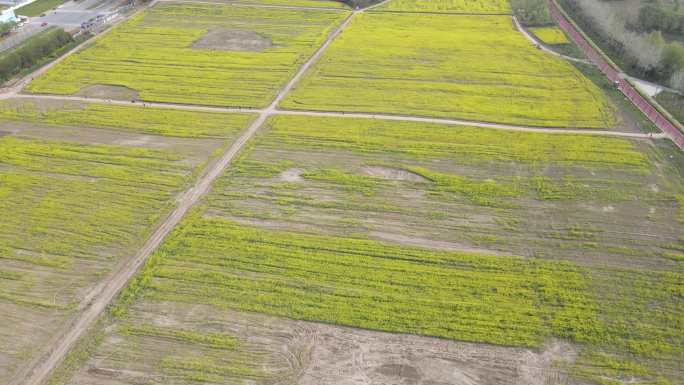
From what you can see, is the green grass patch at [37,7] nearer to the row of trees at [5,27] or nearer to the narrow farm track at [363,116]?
the row of trees at [5,27]

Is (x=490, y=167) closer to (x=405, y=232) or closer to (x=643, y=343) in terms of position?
(x=405, y=232)

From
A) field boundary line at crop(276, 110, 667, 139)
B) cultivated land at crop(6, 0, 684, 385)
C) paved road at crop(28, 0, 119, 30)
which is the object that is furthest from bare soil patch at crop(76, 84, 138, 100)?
paved road at crop(28, 0, 119, 30)

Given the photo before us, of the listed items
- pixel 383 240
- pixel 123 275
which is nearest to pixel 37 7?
pixel 123 275

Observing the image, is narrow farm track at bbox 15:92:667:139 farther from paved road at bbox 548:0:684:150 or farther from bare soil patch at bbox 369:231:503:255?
bare soil patch at bbox 369:231:503:255

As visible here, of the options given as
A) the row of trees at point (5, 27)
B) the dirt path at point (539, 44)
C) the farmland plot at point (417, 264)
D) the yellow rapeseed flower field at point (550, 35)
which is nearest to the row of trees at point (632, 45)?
the yellow rapeseed flower field at point (550, 35)

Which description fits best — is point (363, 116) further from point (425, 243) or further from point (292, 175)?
point (425, 243)
